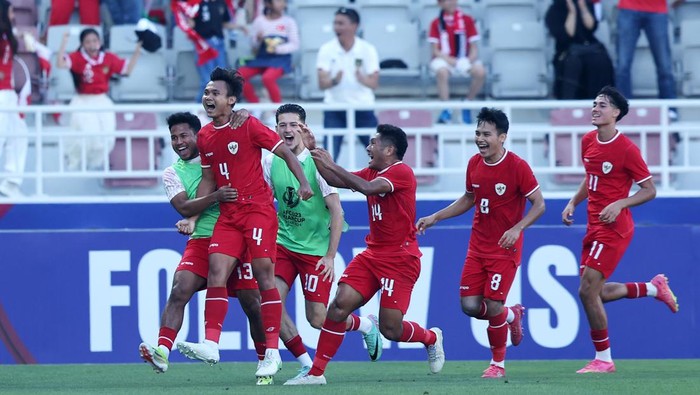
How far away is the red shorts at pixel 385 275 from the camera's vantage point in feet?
33.9

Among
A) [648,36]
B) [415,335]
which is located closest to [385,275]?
[415,335]

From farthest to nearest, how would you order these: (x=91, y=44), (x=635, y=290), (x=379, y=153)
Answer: (x=91, y=44) < (x=635, y=290) < (x=379, y=153)

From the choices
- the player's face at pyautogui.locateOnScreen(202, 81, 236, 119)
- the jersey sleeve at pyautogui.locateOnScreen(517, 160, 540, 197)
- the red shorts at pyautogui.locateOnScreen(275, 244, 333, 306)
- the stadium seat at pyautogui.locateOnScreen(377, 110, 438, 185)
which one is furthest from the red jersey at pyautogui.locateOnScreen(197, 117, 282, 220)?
the stadium seat at pyautogui.locateOnScreen(377, 110, 438, 185)

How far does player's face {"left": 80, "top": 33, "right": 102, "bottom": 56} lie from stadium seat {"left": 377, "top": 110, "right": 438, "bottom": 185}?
2977 millimetres

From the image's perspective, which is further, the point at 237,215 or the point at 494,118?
the point at 494,118

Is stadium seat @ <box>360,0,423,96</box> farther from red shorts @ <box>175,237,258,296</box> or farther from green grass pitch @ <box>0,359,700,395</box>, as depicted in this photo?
red shorts @ <box>175,237,258,296</box>

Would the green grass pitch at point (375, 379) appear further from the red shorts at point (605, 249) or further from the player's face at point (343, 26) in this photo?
the player's face at point (343, 26)

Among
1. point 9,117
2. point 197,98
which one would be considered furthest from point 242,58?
point 9,117

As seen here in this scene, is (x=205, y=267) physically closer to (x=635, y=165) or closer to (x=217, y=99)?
(x=217, y=99)

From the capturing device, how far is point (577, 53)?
617 inches

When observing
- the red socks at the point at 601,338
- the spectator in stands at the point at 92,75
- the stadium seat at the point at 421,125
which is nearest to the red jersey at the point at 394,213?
the red socks at the point at 601,338

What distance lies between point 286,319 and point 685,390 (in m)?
2.92

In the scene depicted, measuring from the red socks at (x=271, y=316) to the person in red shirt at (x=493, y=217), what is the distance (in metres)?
1.37

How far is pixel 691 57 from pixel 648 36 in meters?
1.00
